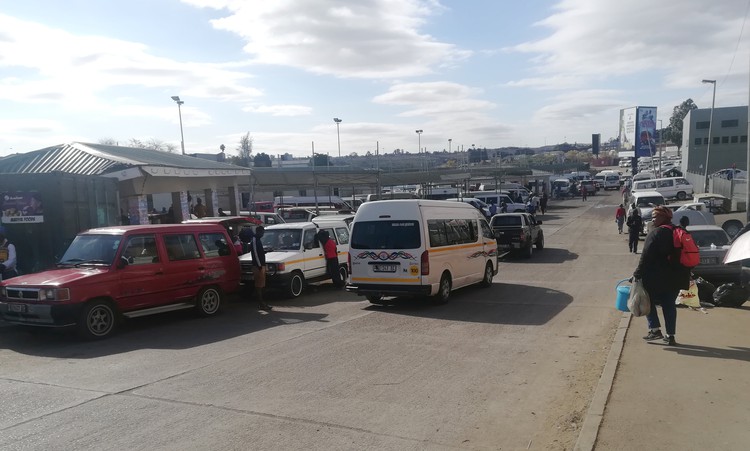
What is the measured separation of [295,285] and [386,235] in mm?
3168

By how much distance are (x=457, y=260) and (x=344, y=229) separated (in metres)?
4.59

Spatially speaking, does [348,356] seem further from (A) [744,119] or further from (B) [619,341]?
(A) [744,119]

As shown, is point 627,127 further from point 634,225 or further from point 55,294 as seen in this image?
point 55,294

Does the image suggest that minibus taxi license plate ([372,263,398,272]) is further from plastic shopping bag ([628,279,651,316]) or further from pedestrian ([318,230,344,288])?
plastic shopping bag ([628,279,651,316])

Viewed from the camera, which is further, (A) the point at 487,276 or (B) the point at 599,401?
(A) the point at 487,276

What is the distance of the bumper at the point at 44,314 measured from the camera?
9219 mm

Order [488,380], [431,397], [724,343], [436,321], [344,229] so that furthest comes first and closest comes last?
[344,229] → [436,321] → [724,343] → [488,380] → [431,397]

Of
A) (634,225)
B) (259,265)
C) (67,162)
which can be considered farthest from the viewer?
(634,225)

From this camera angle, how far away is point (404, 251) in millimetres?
12062

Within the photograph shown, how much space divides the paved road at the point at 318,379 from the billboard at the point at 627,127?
66520 mm

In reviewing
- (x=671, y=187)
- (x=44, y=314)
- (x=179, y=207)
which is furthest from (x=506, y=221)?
(x=671, y=187)

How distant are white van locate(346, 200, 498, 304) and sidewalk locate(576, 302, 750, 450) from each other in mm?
4227

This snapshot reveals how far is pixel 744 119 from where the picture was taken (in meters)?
71.1

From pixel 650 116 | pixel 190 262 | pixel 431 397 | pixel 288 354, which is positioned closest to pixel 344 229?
pixel 190 262
